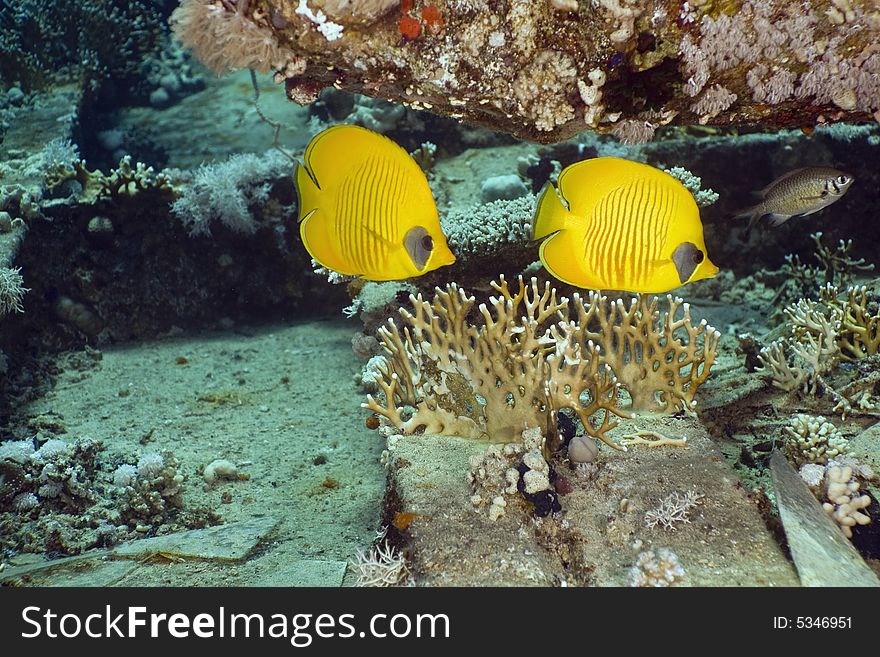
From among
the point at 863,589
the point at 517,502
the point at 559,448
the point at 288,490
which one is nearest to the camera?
the point at 863,589

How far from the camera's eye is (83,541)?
379cm

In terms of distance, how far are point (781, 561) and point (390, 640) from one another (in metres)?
1.60

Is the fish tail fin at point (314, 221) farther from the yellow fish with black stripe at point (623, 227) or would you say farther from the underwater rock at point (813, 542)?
the underwater rock at point (813, 542)

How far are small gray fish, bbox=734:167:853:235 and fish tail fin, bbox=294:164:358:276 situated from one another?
11.1 feet

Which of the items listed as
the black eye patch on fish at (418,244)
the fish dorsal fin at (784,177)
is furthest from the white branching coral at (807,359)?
the black eye patch on fish at (418,244)

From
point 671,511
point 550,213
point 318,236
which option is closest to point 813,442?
point 671,511

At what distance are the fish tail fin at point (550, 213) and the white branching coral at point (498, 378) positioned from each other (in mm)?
905

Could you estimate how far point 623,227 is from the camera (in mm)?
2092

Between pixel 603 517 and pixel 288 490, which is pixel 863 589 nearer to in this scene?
pixel 603 517

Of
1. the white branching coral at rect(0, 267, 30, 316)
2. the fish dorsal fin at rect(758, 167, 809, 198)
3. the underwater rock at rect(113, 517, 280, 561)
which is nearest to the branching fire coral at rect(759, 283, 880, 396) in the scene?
the fish dorsal fin at rect(758, 167, 809, 198)

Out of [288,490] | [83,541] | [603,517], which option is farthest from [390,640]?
[83,541]

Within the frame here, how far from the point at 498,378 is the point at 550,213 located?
1336mm

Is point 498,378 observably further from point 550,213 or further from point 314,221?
point 314,221

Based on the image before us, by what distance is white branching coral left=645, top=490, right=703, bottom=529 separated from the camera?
2.66m
